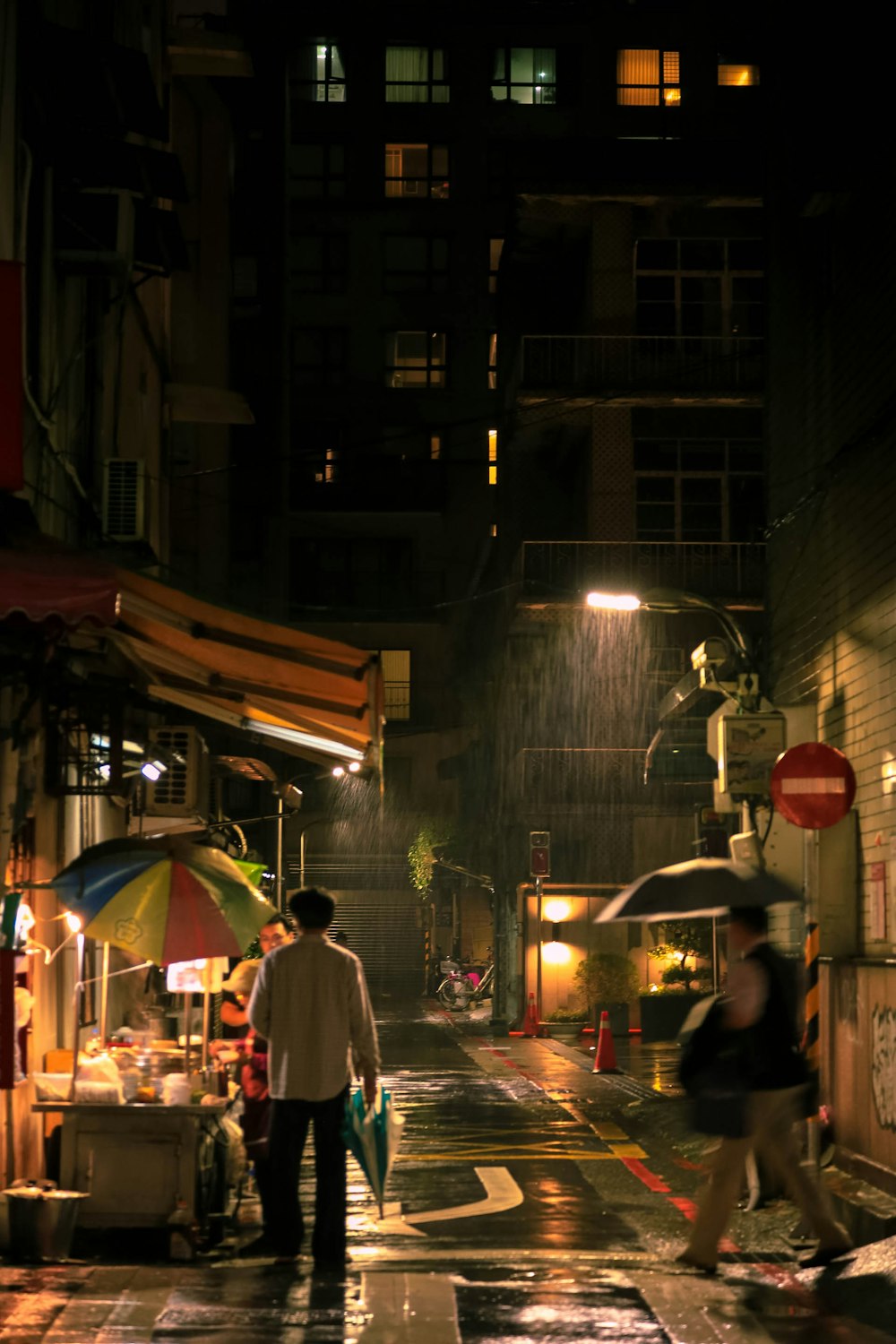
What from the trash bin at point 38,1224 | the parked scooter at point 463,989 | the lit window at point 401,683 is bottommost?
the parked scooter at point 463,989

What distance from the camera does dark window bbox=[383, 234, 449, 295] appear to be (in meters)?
64.2

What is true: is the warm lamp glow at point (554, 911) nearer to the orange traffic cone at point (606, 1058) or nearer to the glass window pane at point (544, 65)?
the orange traffic cone at point (606, 1058)

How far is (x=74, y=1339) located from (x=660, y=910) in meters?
3.80

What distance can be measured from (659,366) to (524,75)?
30.7m

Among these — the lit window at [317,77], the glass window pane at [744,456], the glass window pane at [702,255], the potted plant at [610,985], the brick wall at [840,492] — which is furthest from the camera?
the lit window at [317,77]

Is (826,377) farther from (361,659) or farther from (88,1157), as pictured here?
(88,1157)

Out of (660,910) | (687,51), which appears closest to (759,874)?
(660,910)

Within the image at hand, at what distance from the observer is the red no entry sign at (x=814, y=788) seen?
12484 millimetres

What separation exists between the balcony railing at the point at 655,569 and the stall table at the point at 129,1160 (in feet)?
87.4

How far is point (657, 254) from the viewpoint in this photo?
38281 millimetres

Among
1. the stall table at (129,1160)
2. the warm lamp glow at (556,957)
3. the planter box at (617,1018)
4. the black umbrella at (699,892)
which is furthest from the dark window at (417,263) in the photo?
the black umbrella at (699,892)

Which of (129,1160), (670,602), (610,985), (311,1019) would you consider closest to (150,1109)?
(129,1160)

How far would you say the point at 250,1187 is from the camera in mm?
13414

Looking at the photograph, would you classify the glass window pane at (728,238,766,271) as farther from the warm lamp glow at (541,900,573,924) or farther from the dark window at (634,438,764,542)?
the warm lamp glow at (541,900,573,924)
